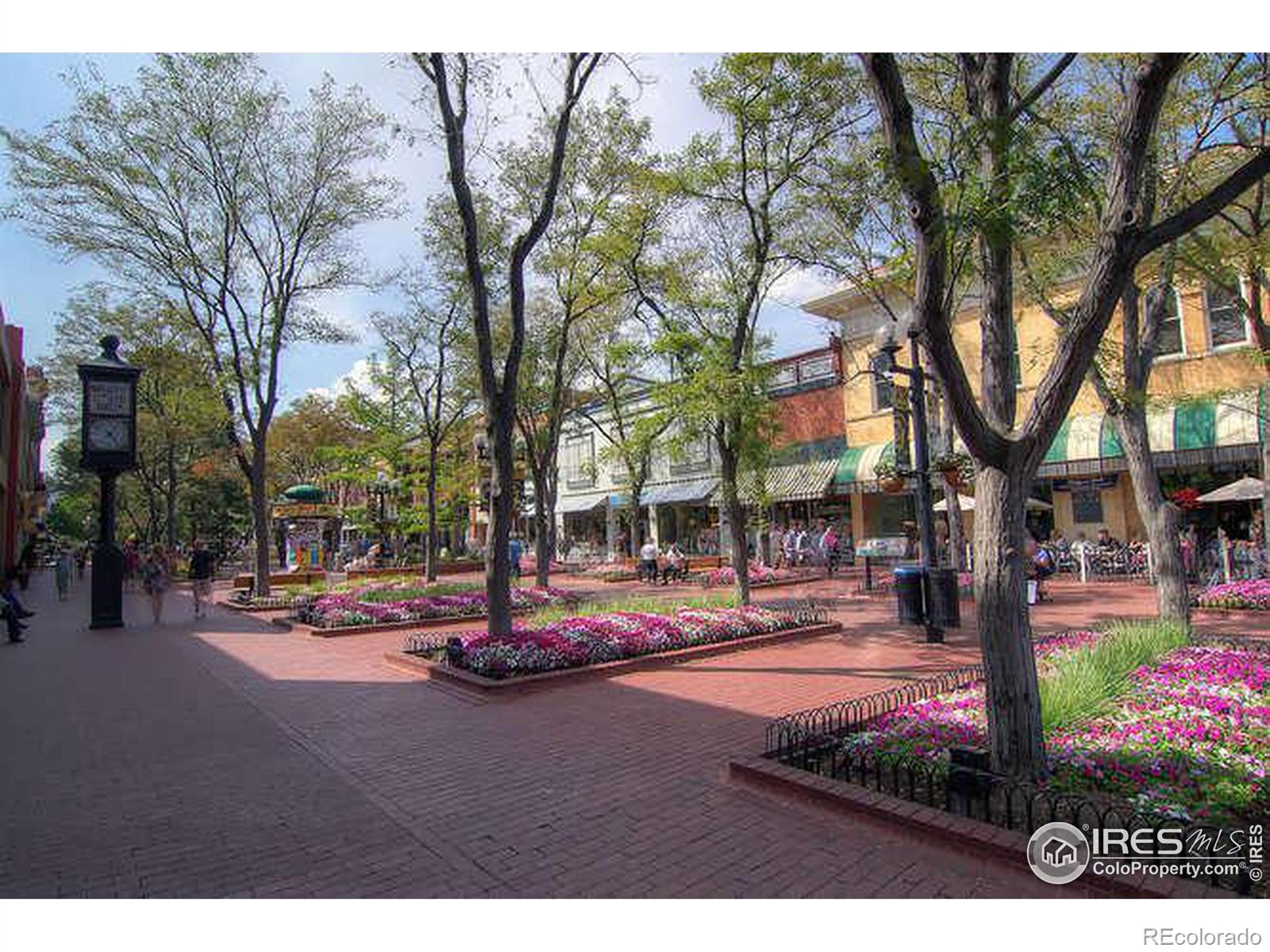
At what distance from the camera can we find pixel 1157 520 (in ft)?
32.1

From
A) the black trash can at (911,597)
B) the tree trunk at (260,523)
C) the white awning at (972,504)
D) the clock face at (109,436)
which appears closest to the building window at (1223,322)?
the white awning at (972,504)

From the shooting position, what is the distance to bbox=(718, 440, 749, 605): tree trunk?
42.5ft

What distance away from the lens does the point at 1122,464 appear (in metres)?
19.2

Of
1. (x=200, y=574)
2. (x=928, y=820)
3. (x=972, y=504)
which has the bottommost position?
(x=928, y=820)

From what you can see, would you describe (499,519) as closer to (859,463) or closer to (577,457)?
(859,463)

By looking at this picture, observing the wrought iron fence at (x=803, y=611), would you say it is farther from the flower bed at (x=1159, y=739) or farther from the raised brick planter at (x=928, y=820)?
the raised brick planter at (x=928, y=820)

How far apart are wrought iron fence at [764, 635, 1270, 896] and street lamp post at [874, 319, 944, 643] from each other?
3.92m

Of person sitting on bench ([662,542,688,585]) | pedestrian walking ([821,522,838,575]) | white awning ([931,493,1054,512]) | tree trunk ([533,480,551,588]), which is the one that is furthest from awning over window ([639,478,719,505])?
tree trunk ([533,480,551,588])

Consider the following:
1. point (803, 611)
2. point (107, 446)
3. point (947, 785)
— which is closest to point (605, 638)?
point (803, 611)

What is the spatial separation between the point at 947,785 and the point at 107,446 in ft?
57.8

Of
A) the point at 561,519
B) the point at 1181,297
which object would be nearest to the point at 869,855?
the point at 1181,297

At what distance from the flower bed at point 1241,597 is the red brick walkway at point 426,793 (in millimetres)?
6337

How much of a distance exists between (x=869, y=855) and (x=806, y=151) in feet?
38.3

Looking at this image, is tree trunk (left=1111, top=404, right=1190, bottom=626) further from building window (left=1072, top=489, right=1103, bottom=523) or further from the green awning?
the green awning
